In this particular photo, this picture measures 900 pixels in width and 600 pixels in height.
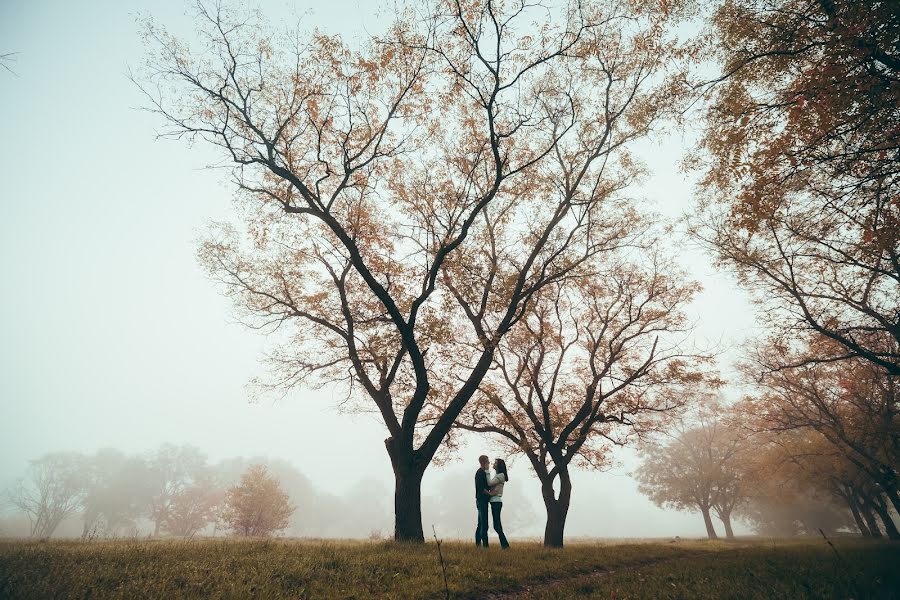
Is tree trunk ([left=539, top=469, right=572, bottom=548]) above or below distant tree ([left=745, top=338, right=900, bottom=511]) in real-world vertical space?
below

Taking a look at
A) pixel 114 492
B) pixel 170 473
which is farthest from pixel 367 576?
pixel 114 492

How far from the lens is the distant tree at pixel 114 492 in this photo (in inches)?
2318

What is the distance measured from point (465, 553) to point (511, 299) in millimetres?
7591

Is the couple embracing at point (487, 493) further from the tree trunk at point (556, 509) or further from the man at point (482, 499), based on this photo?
the tree trunk at point (556, 509)

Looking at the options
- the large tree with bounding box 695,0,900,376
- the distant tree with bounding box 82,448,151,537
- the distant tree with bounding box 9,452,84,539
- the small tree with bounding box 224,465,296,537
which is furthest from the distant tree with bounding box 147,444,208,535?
the large tree with bounding box 695,0,900,376

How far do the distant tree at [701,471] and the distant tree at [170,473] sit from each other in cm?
7301

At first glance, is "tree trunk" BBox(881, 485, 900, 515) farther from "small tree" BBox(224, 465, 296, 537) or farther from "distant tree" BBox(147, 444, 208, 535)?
"distant tree" BBox(147, 444, 208, 535)

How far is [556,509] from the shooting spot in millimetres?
14602

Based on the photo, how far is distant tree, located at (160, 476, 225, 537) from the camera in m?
50.5

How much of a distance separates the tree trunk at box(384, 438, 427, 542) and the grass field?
2445 mm

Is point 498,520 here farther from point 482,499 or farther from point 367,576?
point 367,576

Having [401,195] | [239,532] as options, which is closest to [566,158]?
[401,195]

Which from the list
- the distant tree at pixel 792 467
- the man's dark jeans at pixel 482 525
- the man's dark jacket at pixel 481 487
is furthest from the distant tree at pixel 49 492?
the distant tree at pixel 792 467

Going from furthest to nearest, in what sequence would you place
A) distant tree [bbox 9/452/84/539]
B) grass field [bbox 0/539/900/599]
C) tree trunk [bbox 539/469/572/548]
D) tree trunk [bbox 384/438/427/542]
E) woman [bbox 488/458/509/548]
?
1. distant tree [bbox 9/452/84/539]
2. tree trunk [bbox 539/469/572/548]
3. tree trunk [bbox 384/438/427/542]
4. woman [bbox 488/458/509/548]
5. grass field [bbox 0/539/900/599]
